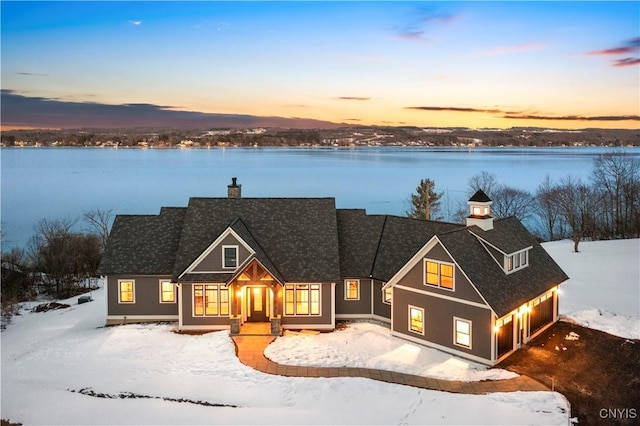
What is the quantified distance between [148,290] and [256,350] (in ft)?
22.2

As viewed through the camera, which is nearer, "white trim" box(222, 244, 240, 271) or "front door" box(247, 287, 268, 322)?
"white trim" box(222, 244, 240, 271)

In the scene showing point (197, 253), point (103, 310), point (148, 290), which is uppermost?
point (197, 253)

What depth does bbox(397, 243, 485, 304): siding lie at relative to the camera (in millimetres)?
18547

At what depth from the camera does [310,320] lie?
22203 mm

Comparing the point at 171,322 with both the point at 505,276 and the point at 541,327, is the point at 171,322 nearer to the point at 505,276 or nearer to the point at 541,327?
the point at 505,276

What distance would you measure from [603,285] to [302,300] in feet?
62.9

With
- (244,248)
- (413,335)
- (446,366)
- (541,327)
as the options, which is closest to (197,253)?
(244,248)

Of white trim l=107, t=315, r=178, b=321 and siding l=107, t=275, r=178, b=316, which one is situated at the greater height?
siding l=107, t=275, r=178, b=316

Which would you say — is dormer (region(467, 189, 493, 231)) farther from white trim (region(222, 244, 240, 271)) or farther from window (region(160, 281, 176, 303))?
window (region(160, 281, 176, 303))

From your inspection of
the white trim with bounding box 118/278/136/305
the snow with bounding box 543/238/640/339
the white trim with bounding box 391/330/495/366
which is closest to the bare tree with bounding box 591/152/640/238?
the snow with bounding box 543/238/640/339

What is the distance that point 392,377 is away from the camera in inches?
672

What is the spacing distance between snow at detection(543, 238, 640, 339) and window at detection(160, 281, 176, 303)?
18.5 metres

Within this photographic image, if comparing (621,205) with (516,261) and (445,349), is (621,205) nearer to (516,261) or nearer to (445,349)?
(516,261)

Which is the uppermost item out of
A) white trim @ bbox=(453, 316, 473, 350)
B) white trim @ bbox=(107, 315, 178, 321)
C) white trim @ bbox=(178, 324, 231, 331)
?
white trim @ bbox=(453, 316, 473, 350)
